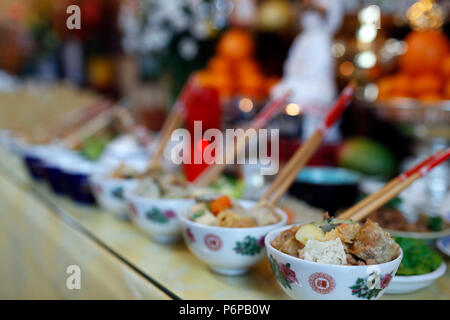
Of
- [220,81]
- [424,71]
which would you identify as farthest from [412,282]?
[220,81]

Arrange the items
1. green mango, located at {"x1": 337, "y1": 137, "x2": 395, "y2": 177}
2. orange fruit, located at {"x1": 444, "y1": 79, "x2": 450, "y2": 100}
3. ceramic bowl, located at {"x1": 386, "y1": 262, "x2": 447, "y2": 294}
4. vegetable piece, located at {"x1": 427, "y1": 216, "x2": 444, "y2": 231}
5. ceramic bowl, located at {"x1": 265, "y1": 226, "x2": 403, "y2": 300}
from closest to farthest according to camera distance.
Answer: ceramic bowl, located at {"x1": 265, "y1": 226, "x2": 403, "y2": 300}, ceramic bowl, located at {"x1": 386, "y1": 262, "x2": 447, "y2": 294}, vegetable piece, located at {"x1": 427, "y1": 216, "x2": 444, "y2": 231}, orange fruit, located at {"x1": 444, "y1": 79, "x2": 450, "y2": 100}, green mango, located at {"x1": 337, "y1": 137, "x2": 395, "y2": 177}

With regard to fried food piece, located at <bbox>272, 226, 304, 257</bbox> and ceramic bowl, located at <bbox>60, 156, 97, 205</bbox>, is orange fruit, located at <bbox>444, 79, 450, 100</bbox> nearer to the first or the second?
fried food piece, located at <bbox>272, 226, 304, 257</bbox>

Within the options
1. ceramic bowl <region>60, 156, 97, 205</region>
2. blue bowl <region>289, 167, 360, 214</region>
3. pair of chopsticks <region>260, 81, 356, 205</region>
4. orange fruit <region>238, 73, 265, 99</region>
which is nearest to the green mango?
blue bowl <region>289, 167, 360, 214</region>

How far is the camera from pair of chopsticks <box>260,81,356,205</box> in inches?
35.7

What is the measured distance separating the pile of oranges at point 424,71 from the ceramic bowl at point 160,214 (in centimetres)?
101

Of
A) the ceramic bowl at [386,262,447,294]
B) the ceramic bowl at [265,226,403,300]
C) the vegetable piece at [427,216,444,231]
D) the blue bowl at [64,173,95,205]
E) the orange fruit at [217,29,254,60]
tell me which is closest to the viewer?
the ceramic bowl at [265,226,403,300]

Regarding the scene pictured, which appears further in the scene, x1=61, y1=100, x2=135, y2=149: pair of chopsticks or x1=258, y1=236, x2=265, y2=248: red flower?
x1=61, y1=100, x2=135, y2=149: pair of chopsticks

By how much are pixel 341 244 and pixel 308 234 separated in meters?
0.06

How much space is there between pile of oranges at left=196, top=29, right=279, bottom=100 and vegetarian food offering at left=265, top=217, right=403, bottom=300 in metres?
1.65

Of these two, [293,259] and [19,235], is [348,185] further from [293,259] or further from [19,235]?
[19,235]

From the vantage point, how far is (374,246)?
67 cm

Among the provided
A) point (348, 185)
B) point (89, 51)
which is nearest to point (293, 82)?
point (348, 185)

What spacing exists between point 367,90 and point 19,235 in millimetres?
1588

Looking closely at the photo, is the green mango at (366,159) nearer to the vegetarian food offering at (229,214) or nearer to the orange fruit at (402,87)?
the orange fruit at (402,87)
